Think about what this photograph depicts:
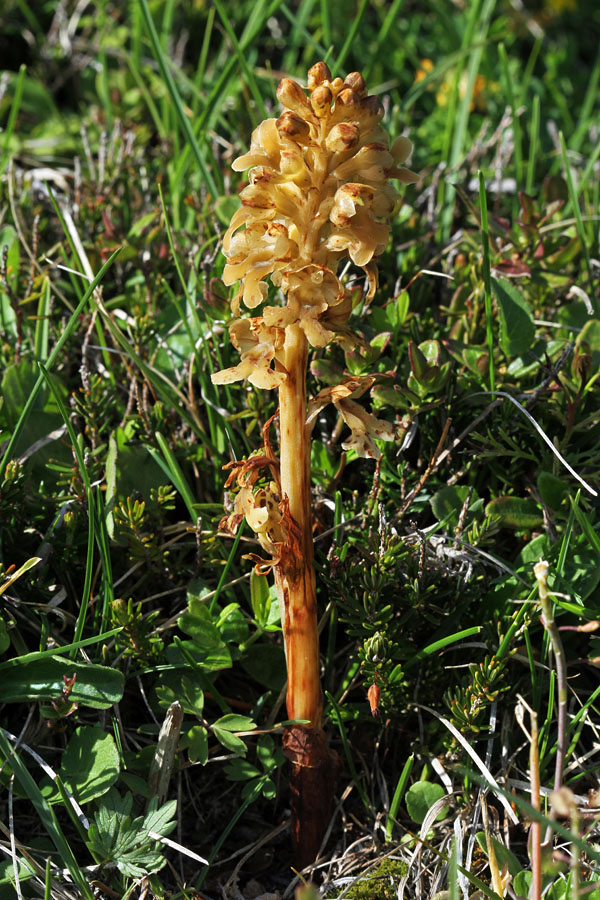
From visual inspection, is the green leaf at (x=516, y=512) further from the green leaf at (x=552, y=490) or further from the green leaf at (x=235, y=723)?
the green leaf at (x=235, y=723)

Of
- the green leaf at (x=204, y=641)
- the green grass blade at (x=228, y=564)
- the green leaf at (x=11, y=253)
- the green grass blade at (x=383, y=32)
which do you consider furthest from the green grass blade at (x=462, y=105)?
the green leaf at (x=204, y=641)

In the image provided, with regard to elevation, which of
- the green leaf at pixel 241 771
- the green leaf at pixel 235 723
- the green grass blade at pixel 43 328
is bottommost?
the green leaf at pixel 241 771

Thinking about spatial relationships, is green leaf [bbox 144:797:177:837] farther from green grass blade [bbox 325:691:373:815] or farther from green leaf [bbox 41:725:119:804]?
green grass blade [bbox 325:691:373:815]

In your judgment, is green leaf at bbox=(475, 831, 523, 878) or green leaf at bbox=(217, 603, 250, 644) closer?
green leaf at bbox=(475, 831, 523, 878)

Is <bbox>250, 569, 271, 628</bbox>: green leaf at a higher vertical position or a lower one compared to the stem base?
higher

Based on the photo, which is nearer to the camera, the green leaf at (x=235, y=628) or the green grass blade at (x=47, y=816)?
the green grass blade at (x=47, y=816)

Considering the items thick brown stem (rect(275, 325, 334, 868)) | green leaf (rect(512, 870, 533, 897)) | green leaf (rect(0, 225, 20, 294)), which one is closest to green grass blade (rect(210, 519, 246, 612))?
thick brown stem (rect(275, 325, 334, 868))

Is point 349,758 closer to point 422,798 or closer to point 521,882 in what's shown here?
point 422,798
